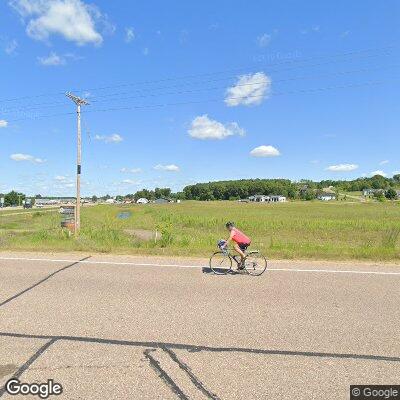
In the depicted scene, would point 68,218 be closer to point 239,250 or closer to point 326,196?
point 239,250

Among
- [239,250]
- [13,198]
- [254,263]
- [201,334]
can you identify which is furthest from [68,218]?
[13,198]

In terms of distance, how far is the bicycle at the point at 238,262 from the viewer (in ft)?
29.1

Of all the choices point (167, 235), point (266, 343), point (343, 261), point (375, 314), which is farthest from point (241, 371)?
point (167, 235)

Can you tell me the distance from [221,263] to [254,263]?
2.79 ft

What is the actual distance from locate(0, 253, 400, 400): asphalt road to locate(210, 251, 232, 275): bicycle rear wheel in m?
0.68

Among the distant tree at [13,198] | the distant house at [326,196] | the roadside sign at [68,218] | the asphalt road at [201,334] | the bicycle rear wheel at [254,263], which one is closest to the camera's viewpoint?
the asphalt road at [201,334]

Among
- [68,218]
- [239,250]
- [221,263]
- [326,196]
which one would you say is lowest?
[221,263]

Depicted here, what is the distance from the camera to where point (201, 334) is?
492cm

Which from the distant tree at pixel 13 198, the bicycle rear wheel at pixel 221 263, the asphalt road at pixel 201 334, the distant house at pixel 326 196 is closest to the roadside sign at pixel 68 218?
the asphalt road at pixel 201 334

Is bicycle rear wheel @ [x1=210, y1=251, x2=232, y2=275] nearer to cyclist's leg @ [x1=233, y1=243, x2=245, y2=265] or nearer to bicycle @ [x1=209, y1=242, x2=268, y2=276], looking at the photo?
bicycle @ [x1=209, y1=242, x2=268, y2=276]

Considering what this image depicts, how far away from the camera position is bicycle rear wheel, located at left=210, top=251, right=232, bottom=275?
29.8 feet

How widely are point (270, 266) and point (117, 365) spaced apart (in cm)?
623

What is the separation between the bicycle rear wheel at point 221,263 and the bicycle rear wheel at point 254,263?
0.46 m

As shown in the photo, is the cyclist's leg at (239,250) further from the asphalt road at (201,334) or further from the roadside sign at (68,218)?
the roadside sign at (68,218)
